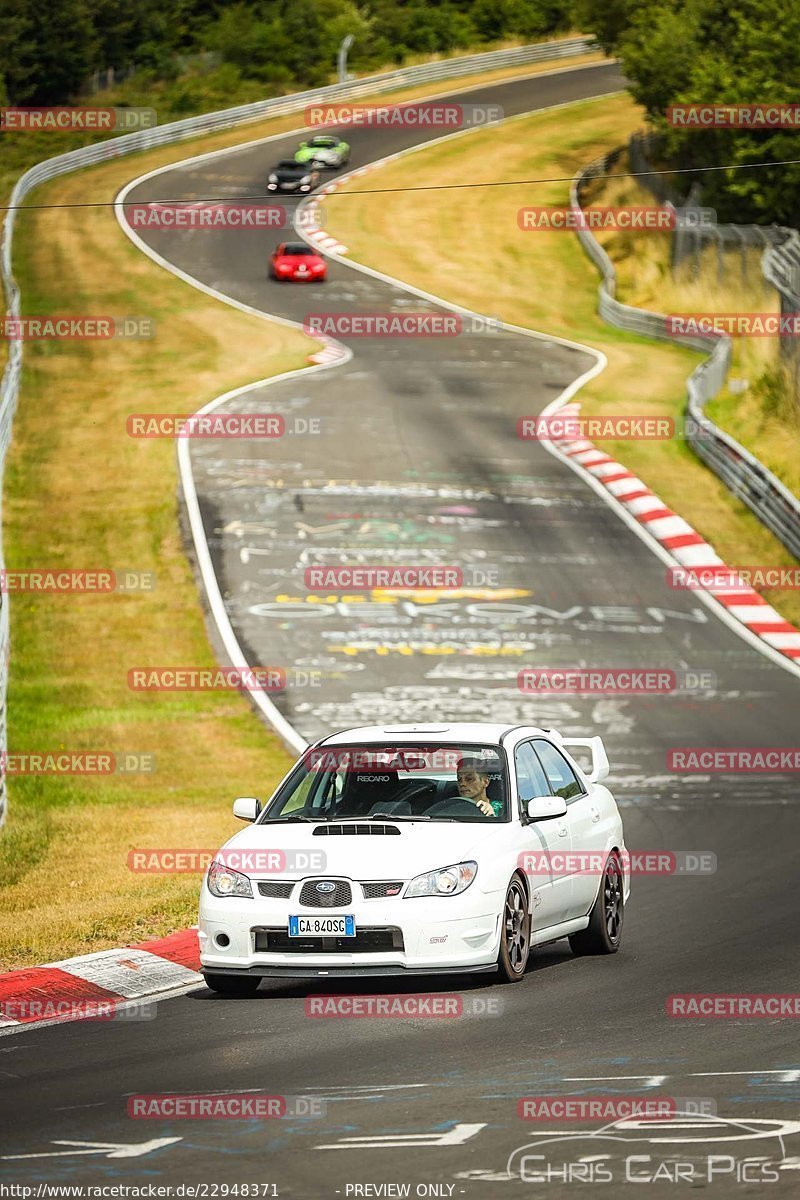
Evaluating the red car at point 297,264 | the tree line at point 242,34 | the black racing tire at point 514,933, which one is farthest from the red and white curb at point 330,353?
the tree line at point 242,34

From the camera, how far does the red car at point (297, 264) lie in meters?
53.5

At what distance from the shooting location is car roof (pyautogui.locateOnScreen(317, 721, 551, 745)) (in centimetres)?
1170

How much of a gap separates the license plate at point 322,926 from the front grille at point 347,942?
3 cm

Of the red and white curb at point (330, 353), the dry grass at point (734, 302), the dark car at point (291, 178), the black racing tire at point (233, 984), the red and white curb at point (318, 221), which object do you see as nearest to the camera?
the black racing tire at point (233, 984)

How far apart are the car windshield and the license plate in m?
0.97

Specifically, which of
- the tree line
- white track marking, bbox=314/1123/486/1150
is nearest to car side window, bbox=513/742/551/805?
white track marking, bbox=314/1123/486/1150

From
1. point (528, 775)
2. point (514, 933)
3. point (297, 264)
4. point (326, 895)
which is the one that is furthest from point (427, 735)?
point (297, 264)

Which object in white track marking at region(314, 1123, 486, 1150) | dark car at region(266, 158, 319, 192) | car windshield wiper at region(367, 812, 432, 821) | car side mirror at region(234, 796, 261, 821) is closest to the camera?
white track marking at region(314, 1123, 486, 1150)

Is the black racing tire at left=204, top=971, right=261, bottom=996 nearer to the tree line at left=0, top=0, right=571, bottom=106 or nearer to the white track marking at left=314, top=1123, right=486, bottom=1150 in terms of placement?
the white track marking at left=314, top=1123, right=486, bottom=1150

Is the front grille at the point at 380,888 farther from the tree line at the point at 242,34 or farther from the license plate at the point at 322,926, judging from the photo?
the tree line at the point at 242,34

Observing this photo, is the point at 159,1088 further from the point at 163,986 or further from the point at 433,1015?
the point at 163,986

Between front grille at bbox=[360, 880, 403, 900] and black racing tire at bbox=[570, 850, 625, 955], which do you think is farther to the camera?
black racing tire at bbox=[570, 850, 625, 955]

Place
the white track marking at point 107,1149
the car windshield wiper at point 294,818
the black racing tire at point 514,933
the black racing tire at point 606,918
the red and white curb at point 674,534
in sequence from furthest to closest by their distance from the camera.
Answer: the red and white curb at point 674,534 → the black racing tire at point 606,918 → the car windshield wiper at point 294,818 → the black racing tire at point 514,933 → the white track marking at point 107,1149

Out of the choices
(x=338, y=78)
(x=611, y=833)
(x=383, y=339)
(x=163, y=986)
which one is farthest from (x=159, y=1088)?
(x=338, y=78)
